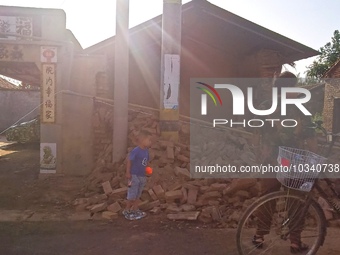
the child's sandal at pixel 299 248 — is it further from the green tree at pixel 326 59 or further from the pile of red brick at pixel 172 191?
the green tree at pixel 326 59

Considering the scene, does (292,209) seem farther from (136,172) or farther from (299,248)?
(136,172)

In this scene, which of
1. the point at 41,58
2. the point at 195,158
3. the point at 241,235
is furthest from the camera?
the point at 41,58

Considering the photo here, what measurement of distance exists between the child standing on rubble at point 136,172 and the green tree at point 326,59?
116 ft

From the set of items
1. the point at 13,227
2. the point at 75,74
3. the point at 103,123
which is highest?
the point at 75,74

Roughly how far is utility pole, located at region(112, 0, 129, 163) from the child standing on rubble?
211 cm

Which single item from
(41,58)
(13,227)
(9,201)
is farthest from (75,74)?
(13,227)

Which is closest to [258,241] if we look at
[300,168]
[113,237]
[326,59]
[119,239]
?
[300,168]

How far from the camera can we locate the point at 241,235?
12.4ft

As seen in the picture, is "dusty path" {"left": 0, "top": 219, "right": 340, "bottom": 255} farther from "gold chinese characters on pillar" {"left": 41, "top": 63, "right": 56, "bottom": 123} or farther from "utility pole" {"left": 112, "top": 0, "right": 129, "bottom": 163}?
"gold chinese characters on pillar" {"left": 41, "top": 63, "right": 56, "bottom": 123}

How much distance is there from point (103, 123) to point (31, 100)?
2051 centimetres

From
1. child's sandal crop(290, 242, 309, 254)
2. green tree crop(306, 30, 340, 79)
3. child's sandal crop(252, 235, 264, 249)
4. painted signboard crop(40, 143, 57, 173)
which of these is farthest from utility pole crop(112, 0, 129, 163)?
green tree crop(306, 30, 340, 79)

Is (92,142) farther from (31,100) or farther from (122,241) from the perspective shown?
(31,100)

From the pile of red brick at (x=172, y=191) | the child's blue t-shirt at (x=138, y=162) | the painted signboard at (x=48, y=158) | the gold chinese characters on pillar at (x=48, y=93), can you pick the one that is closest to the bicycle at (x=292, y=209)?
the pile of red brick at (x=172, y=191)

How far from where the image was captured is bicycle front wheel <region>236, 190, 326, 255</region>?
12.4ft
